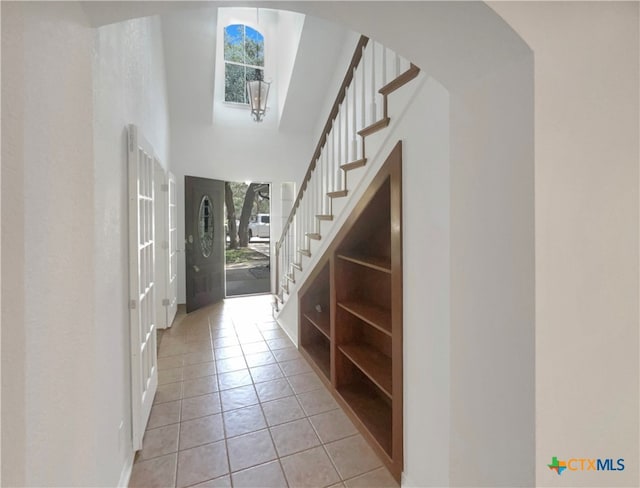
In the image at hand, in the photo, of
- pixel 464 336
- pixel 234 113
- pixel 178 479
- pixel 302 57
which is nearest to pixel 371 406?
pixel 178 479

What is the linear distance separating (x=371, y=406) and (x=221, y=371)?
4.75ft

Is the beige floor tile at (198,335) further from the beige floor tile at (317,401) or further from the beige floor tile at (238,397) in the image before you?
the beige floor tile at (317,401)

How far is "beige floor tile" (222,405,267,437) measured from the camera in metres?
2.13

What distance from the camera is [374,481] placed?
1729mm

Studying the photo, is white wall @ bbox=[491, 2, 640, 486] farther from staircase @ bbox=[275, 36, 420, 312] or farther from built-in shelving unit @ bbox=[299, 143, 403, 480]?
built-in shelving unit @ bbox=[299, 143, 403, 480]

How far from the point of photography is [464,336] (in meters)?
1.07

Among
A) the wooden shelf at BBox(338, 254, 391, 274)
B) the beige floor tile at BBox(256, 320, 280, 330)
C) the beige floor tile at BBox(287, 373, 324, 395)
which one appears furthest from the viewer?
the beige floor tile at BBox(256, 320, 280, 330)

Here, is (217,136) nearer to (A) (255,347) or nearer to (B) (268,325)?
(B) (268,325)

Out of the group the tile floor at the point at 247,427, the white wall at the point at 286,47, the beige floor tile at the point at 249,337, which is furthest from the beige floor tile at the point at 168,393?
the white wall at the point at 286,47

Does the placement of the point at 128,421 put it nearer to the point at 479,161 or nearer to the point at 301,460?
the point at 301,460

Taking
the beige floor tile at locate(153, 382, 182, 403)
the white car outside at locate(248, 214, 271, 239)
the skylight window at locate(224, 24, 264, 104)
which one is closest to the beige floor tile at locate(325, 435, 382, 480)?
the beige floor tile at locate(153, 382, 182, 403)

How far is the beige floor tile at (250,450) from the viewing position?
6.08 ft

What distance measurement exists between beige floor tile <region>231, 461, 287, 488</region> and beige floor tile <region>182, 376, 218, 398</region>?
0.96 m

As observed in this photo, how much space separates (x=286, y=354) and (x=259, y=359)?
288 millimetres
